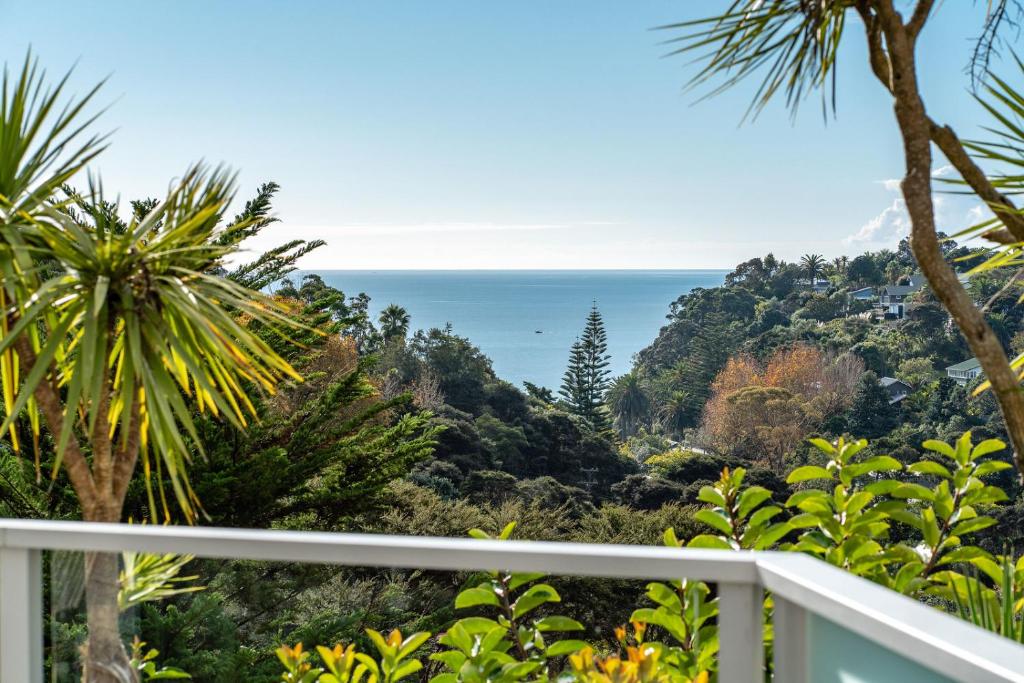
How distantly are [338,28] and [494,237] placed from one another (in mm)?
13022

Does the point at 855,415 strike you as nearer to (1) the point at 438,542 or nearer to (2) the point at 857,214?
(2) the point at 857,214

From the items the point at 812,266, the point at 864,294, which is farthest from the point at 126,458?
the point at 812,266

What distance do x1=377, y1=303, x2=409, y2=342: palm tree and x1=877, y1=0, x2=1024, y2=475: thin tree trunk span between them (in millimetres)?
Answer: 19705

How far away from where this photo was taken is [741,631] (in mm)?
922

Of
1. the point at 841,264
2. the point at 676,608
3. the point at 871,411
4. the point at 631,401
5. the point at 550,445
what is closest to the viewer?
the point at 676,608

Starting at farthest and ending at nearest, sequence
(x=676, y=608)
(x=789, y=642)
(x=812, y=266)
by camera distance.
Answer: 1. (x=812, y=266)
2. (x=676, y=608)
3. (x=789, y=642)

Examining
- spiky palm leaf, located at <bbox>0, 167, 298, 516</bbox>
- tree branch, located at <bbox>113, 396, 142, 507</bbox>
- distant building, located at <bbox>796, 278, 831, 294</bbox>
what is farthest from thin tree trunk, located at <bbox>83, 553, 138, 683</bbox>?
distant building, located at <bbox>796, 278, 831, 294</bbox>

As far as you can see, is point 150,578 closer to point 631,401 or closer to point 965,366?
point 965,366

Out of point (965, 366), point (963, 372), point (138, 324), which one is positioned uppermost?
point (138, 324)

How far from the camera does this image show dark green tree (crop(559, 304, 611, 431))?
22.4 metres

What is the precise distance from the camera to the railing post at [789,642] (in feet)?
2.83

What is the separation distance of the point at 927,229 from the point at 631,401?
24.9 metres

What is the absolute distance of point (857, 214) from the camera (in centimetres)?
3231

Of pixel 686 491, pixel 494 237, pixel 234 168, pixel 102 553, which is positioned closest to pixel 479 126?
pixel 494 237
